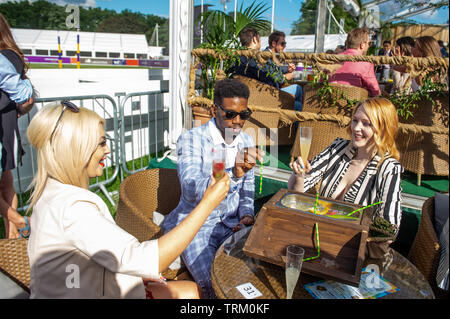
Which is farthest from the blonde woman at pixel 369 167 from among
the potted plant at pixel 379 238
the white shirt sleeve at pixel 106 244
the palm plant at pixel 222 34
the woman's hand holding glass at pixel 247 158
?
the palm plant at pixel 222 34

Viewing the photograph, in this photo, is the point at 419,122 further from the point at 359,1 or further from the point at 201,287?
the point at 359,1

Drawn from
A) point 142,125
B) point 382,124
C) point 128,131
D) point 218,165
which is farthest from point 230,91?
point 142,125

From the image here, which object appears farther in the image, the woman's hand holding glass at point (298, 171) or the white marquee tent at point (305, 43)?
the white marquee tent at point (305, 43)

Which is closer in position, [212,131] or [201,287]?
[201,287]

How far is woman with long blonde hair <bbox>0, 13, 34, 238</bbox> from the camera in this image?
2.79 meters

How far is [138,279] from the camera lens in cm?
153

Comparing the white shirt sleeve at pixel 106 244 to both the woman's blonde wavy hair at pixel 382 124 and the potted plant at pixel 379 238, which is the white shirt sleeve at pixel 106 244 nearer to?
the potted plant at pixel 379 238

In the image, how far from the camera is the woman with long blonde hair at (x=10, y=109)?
2.79 m

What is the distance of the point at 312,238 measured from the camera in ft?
5.31

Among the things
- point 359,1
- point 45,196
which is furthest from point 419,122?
point 359,1

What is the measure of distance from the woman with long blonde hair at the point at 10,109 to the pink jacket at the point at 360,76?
3.28 meters

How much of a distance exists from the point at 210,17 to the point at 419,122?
2932 millimetres

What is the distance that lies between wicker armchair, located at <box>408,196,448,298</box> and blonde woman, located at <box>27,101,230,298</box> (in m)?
1.31

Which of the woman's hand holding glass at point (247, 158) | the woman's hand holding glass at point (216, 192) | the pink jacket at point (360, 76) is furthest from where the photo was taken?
the pink jacket at point (360, 76)
